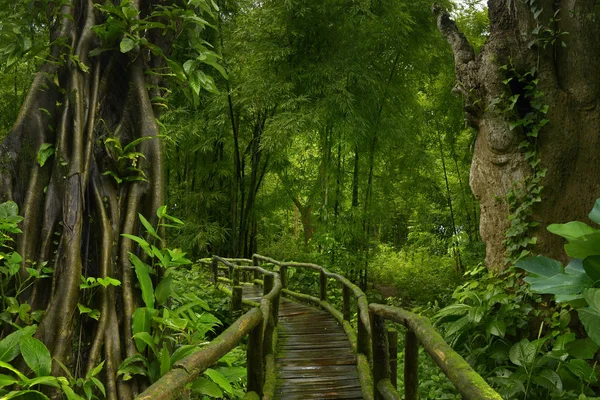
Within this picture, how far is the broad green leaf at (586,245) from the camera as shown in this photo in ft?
3.08

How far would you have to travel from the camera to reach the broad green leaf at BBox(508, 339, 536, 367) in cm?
298

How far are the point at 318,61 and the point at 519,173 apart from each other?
482 centimetres

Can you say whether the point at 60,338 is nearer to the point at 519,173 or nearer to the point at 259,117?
the point at 519,173

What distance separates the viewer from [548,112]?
3936mm

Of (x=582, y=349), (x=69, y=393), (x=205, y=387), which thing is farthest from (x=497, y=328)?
(x=69, y=393)

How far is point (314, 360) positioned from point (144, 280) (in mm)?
2783

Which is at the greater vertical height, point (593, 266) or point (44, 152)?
point (44, 152)

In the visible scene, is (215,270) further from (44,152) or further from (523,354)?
(44,152)

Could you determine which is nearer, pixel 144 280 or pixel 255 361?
pixel 144 280

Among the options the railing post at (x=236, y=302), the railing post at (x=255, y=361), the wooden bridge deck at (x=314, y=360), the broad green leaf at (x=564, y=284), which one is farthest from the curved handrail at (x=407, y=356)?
the railing post at (x=236, y=302)

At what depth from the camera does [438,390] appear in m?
3.49

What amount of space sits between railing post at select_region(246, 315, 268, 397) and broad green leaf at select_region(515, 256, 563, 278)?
2.04 meters

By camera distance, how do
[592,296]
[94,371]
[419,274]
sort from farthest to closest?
[419,274], [94,371], [592,296]

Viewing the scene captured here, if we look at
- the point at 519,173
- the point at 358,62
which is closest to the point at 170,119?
the point at 358,62
